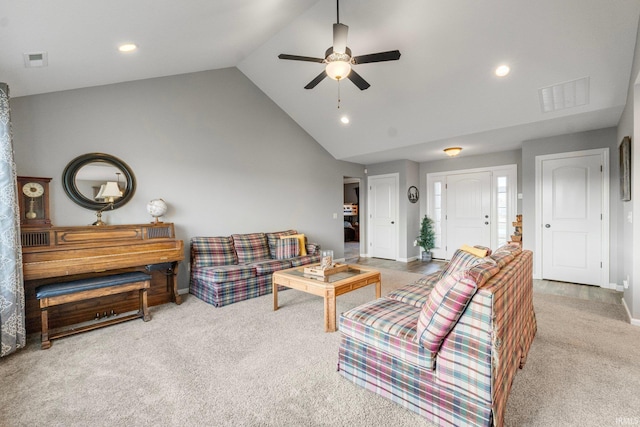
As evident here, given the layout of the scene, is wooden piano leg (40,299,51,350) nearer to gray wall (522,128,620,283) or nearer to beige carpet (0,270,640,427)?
beige carpet (0,270,640,427)

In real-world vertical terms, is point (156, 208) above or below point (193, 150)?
below

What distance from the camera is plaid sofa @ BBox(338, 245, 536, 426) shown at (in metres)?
1.44

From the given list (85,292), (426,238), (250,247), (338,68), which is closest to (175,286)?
(85,292)

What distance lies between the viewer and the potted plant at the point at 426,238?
6.61 meters

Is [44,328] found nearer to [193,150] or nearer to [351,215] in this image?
[193,150]

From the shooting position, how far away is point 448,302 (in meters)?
1.50

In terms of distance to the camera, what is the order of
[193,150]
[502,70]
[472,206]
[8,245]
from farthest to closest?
[472,206] → [193,150] → [502,70] → [8,245]

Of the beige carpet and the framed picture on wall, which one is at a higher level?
the framed picture on wall

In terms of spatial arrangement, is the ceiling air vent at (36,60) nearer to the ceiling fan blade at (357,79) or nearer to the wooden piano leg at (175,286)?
the wooden piano leg at (175,286)

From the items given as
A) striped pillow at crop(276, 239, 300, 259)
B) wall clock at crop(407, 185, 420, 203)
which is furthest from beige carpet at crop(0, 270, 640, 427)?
wall clock at crop(407, 185, 420, 203)

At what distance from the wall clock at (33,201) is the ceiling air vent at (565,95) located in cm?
559

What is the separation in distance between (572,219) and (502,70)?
2743mm

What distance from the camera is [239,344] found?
8.46 feet

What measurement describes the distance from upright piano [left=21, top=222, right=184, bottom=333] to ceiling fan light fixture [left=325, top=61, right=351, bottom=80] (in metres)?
2.62
